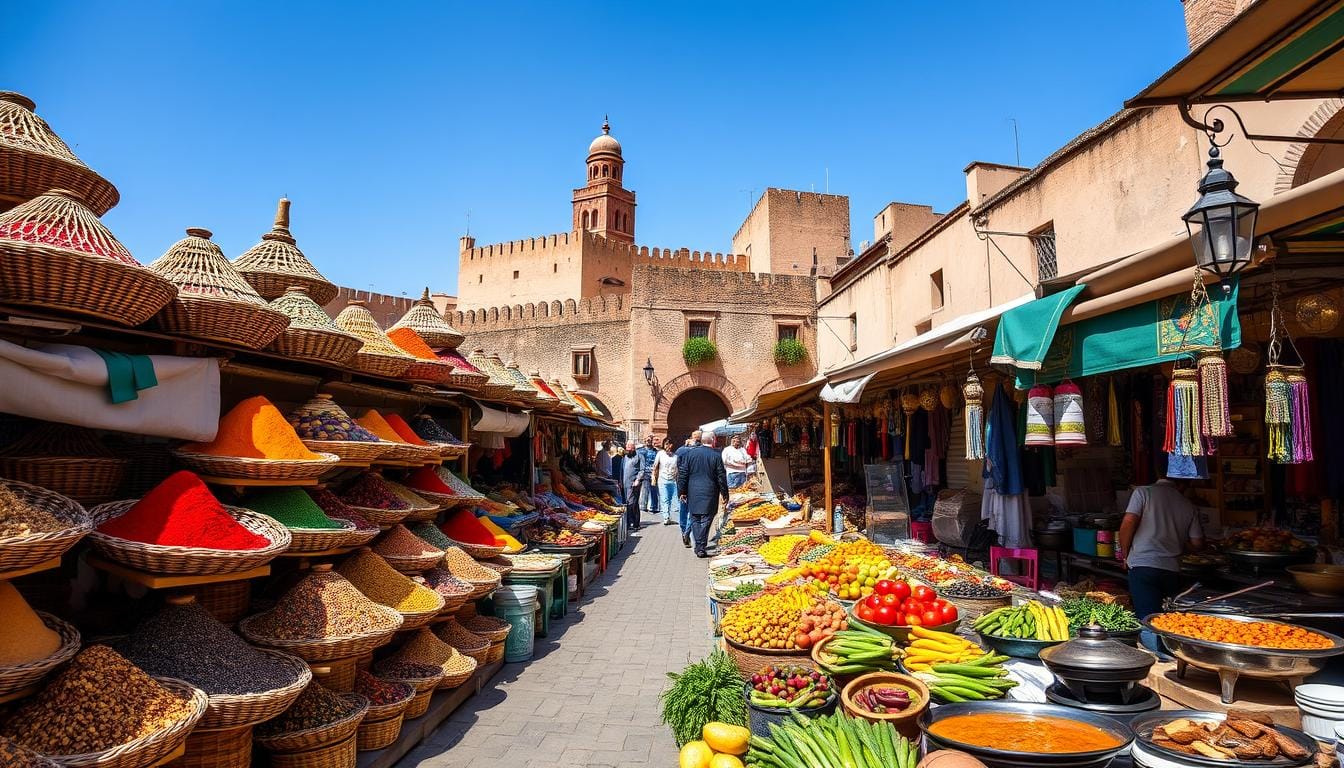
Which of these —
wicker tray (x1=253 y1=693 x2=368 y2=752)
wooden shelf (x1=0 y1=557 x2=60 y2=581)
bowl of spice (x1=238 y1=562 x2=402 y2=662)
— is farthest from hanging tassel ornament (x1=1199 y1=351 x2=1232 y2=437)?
wooden shelf (x1=0 y1=557 x2=60 y2=581)

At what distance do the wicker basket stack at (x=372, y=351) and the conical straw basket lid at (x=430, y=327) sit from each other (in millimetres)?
1079

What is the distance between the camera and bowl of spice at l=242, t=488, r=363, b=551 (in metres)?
3.21

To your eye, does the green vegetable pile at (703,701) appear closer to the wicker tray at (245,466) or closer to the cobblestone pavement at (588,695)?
the cobblestone pavement at (588,695)

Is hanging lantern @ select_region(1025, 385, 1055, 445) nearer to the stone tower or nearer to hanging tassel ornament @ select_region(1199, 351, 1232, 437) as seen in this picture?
hanging tassel ornament @ select_region(1199, 351, 1232, 437)

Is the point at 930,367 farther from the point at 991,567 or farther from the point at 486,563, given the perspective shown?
the point at 486,563

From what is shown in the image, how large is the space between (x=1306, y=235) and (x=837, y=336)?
15829mm

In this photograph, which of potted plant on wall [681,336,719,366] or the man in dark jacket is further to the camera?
potted plant on wall [681,336,719,366]

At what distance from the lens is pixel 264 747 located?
290 cm

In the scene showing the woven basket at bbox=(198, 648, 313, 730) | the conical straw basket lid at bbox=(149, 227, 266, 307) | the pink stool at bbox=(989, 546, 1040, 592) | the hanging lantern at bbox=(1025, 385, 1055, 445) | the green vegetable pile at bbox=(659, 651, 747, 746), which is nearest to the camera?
the woven basket at bbox=(198, 648, 313, 730)

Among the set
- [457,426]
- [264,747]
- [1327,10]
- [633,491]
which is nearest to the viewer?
[1327,10]

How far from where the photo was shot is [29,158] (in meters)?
2.98

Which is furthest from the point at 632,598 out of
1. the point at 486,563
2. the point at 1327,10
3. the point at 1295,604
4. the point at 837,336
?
the point at 837,336

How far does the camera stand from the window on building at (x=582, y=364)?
25469 millimetres

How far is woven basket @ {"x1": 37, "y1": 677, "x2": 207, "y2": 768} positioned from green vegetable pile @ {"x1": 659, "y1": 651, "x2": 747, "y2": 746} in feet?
6.38
